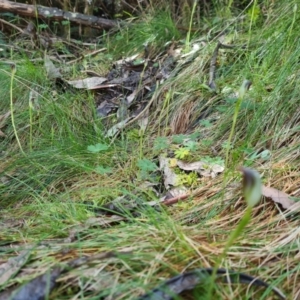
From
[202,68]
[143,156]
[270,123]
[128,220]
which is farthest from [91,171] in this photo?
[202,68]

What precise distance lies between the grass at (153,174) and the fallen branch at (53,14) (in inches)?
28.9

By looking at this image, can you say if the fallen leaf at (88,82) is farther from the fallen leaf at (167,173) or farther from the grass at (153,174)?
the fallen leaf at (167,173)

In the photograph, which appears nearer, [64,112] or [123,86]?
[64,112]

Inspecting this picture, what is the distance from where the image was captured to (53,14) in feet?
12.9

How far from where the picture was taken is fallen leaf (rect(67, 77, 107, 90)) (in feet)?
9.79

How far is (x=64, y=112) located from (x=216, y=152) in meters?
0.90

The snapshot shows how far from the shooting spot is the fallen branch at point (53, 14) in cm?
392

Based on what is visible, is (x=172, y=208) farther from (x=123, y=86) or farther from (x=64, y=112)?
(x=123, y=86)

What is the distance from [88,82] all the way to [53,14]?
3.79ft

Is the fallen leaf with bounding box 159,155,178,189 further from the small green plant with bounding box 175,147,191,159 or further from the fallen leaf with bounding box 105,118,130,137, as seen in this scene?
the fallen leaf with bounding box 105,118,130,137

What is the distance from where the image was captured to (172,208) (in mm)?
1780

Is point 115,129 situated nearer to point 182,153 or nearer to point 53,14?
point 182,153

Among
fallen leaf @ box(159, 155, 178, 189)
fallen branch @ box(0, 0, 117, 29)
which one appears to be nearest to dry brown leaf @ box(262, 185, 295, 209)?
fallen leaf @ box(159, 155, 178, 189)

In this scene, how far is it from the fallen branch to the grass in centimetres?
73
